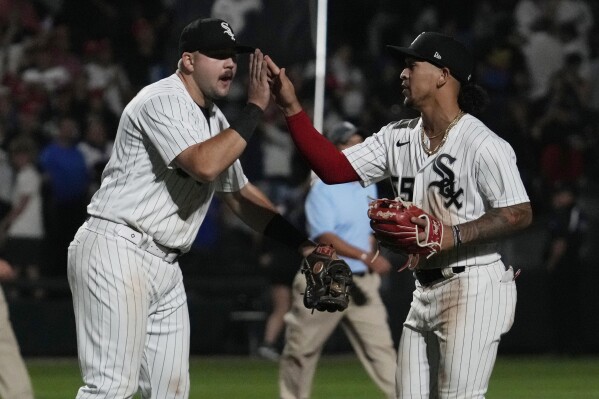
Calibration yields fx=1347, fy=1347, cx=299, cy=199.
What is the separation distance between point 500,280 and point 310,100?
34.5ft

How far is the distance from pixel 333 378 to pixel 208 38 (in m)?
7.59

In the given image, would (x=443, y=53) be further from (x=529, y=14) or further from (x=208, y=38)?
(x=529, y=14)

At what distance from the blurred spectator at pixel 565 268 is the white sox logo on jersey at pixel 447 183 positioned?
9840mm

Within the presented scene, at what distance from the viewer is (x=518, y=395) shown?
40.4 ft

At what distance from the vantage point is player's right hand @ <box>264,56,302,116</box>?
6.65 meters

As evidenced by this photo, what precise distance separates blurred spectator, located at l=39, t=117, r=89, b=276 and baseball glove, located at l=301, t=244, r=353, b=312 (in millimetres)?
8811

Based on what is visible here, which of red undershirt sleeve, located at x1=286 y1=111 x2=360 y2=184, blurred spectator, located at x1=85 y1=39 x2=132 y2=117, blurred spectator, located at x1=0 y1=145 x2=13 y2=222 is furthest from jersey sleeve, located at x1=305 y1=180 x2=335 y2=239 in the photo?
blurred spectator, located at x1=85 y1=39 x2=132 y2=117

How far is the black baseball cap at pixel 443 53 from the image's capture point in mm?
6602

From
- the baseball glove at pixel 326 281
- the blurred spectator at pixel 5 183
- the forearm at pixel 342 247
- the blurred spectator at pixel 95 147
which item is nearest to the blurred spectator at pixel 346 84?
the blurred spectator at pixel 95 147

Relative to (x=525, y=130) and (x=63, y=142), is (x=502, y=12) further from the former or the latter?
(x=63, y=142)

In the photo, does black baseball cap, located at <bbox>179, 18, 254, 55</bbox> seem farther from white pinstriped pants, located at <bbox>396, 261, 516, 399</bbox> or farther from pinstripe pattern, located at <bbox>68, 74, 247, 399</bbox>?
white pinstriped pants, located at <bbox>396, 261, 516, 399</bbox>

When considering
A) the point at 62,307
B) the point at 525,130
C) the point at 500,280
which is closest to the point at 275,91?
the point at 500,280

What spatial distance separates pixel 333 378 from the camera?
13719 mm

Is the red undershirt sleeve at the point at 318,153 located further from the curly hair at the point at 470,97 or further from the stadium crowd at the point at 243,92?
the stadium crowd at the point at 243,92
